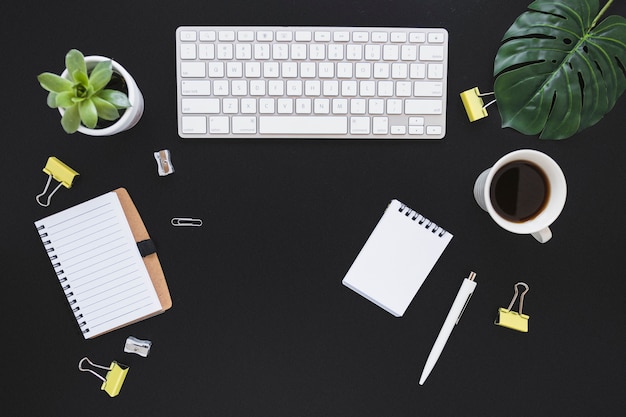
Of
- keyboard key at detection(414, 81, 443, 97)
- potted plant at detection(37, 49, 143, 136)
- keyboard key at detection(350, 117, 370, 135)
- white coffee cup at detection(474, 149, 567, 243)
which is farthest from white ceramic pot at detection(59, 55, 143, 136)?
white coffee cup at detection(474, 149, 567, 243)

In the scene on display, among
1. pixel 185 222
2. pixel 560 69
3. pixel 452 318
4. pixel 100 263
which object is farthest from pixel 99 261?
pixel 560 69

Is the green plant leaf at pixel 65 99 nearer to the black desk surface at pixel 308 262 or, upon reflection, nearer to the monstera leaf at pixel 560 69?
the black desk surface at pixel 308 262

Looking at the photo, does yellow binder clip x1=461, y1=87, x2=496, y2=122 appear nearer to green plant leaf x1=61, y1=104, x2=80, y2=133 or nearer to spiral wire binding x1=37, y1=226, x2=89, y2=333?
green plant leaf x1=61, y1=104, x2=80, y2=133

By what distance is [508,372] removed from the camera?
2.84 ft

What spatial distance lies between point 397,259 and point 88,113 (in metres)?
0.54

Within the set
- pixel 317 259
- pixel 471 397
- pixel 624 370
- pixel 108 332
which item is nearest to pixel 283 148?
pixel 317 259

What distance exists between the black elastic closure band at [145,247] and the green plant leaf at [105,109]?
219 millimetres

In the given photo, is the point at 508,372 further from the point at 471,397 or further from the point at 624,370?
the point at 624,370

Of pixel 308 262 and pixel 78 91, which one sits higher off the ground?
pixel 78 91

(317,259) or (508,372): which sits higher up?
(317,259)

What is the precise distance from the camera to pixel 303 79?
32.3 inches

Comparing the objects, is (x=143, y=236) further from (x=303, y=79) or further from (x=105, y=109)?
(x=303, y=79)

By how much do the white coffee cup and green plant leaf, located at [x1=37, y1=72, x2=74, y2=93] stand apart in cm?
63

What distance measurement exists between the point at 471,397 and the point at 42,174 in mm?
840
